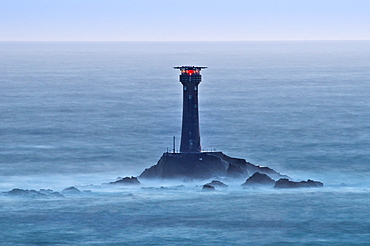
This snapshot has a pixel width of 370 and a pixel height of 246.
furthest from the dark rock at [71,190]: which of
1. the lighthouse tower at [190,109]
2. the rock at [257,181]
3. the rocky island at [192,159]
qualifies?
the rock at [257,181]

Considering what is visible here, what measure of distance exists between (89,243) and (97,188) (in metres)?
17.8

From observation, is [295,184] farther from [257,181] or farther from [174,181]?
[174,181]

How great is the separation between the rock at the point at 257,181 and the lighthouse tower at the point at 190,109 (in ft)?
17.9

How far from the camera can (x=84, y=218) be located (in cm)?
7569

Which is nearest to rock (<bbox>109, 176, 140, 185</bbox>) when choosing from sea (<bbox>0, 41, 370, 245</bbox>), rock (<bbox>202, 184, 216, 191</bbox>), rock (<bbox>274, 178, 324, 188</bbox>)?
sea (<bbox>0, 41, 370, 245</bbox>)

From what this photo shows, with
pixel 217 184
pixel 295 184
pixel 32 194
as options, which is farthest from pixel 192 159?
pixel 32 194

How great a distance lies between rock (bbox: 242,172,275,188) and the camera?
85625mm

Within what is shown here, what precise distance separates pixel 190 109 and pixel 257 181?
27.1 ft

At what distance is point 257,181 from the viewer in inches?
3381

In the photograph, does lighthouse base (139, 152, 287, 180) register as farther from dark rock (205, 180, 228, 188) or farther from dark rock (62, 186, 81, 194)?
dark rock (62, 186, 81, 194)

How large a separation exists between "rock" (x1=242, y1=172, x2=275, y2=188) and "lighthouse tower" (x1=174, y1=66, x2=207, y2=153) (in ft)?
17.9

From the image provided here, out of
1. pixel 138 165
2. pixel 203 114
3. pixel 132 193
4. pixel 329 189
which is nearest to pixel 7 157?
pixel 138 165

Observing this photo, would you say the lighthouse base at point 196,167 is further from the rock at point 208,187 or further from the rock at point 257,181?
the rock at point 208,187

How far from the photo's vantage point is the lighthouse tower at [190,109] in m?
87.5
